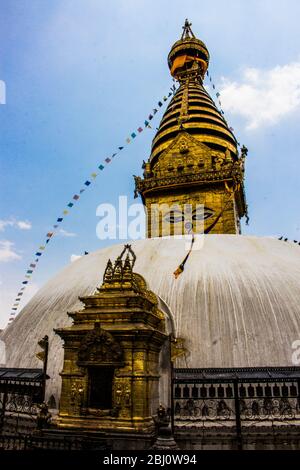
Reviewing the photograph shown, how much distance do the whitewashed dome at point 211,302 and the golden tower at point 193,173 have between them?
32.0 feet

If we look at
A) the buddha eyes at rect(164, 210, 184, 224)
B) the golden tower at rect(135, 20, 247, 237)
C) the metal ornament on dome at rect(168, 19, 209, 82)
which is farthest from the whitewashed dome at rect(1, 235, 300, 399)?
the metal ornament on dome at rect(168, 19, 209, 82)

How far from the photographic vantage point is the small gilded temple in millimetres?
6559

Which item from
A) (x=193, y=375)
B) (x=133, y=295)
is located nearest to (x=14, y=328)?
(x=133, y=295)

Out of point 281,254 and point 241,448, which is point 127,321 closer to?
point 241,448

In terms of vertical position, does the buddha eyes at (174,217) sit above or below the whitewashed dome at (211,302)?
above

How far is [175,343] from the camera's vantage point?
326 inches

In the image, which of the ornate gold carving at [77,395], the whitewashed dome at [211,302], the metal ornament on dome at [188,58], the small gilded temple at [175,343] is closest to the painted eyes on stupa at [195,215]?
the small gilded temple at [175,343]

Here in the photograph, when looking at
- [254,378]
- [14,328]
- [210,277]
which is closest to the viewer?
[254,378]

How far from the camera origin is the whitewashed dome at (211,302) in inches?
327

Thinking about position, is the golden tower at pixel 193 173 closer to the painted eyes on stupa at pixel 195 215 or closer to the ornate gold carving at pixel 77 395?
the painted eyes on stupa at pixel 195 215

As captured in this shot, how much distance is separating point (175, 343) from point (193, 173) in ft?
52.0
